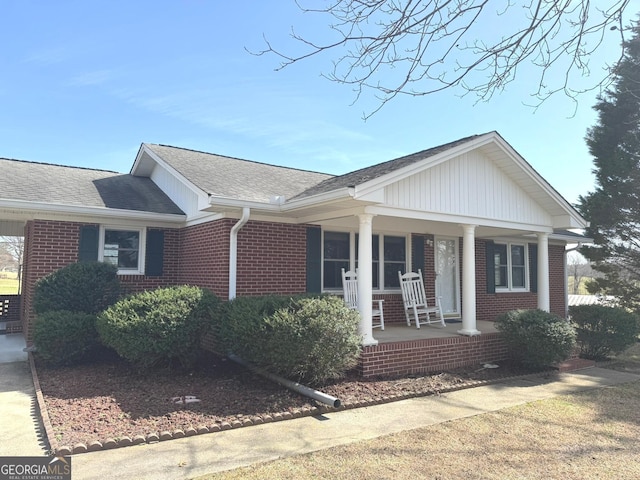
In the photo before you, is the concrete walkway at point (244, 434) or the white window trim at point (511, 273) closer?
the concrete walkway at point (244, 434)

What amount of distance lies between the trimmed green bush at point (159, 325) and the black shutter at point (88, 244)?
7.21ft

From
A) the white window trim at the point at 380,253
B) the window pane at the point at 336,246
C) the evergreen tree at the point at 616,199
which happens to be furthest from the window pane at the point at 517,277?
the window pane at the point at 336,246

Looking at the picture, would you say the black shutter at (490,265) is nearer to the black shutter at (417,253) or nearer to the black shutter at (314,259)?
the black shutter at (417,253)

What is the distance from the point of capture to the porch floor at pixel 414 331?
8.09 m

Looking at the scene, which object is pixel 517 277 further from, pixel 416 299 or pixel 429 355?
pixel 429 355

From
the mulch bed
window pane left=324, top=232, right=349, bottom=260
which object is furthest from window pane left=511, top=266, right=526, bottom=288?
window pane left=324, top=232, right=349, bottom=260

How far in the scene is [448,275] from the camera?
11.7 meters

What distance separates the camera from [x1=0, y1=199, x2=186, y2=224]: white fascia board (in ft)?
25.5

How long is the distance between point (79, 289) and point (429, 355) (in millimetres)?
6186

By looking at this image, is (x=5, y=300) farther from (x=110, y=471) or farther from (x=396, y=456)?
(x=396, y=456)

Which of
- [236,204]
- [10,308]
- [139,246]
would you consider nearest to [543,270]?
[236,204]

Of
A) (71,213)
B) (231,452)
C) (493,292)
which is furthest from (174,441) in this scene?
(493,292)

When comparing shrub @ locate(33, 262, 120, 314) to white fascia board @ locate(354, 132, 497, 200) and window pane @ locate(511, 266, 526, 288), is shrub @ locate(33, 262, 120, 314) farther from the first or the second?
window pane @ locate(511, 266, 526, 288)

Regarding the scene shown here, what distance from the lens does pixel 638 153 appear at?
43.9 ft
